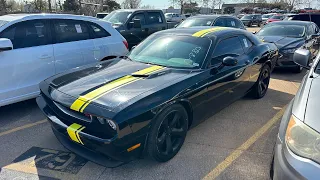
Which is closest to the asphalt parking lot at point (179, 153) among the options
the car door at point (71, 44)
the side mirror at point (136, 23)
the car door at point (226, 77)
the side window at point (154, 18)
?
the car door at point (226, 77)

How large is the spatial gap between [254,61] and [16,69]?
400cm

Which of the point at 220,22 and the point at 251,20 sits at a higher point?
the point at 251,20

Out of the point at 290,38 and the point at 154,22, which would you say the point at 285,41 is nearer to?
the point at 290,38

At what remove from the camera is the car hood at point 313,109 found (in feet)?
5.90

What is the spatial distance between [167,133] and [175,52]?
128cm

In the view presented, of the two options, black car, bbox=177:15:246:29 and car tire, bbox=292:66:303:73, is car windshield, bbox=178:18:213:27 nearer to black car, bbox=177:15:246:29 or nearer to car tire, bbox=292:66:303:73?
black car, bbox=177:15:246:29

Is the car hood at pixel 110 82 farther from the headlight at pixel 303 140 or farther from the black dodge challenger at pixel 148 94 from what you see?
the headlight at pixel 303 140

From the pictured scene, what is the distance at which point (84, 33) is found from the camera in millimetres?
5008

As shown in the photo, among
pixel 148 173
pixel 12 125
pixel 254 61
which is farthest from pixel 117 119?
pixel 254 61

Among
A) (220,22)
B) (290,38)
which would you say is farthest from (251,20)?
(290,38)

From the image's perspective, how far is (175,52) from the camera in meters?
3.60

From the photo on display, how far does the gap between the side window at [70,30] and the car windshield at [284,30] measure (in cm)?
621

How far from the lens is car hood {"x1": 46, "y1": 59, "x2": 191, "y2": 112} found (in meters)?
2.53

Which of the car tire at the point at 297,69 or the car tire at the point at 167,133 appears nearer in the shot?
the car tire at the point at 167,133
